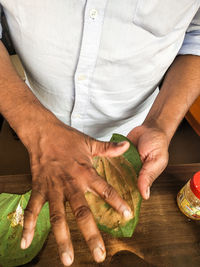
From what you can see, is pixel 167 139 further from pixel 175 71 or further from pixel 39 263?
pixel 39 263

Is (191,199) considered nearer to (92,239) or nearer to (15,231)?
(92,239)

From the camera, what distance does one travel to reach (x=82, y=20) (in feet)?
1.35

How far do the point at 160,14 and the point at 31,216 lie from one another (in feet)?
1.43

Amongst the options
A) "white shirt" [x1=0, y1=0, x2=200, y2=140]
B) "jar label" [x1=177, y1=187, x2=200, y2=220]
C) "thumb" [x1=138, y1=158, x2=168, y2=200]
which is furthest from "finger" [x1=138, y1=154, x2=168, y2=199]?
"white shirt" [x1=0, y1=0, x2=200, y2=140]

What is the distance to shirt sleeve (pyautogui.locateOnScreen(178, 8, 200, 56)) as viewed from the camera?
21.3 inches

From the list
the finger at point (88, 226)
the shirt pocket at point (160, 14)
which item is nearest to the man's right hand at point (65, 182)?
the finger at point (88, 226)

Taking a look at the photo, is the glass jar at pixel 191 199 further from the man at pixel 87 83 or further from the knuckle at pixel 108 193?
the knuckle at pixel 108 193

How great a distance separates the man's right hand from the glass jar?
0.20 meters

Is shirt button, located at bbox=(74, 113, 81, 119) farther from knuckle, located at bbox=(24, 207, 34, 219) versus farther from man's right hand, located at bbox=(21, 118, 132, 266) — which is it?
knuckle, located at bbox=(24, 207, 34, 219)

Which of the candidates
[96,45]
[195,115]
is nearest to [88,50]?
[96,45]

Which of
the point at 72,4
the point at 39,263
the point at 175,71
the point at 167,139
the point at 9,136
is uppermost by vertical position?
the point at 72,4

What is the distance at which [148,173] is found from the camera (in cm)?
43

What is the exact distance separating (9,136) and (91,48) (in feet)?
3.29

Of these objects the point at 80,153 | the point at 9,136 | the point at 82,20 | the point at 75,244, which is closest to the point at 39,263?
the point at 75,244
